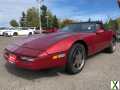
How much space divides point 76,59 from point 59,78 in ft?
2.14

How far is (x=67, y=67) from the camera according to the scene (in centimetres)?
444

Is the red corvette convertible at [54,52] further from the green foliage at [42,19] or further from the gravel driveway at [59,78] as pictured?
the green foliage at [42,19]

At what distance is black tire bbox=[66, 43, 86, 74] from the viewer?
4.43 meters

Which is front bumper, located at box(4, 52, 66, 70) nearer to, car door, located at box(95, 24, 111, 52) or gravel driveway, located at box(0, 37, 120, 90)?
gravel driveway, located at box(0, 37, 120, 90)

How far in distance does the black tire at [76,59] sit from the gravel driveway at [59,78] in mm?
131

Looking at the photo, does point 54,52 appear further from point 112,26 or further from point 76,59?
→ point 112,26

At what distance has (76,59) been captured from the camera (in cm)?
469

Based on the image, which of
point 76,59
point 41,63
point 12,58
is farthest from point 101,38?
point 12,58

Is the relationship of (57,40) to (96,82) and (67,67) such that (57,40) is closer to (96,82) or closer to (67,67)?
(67,67)

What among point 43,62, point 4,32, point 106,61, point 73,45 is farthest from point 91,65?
point 4,32

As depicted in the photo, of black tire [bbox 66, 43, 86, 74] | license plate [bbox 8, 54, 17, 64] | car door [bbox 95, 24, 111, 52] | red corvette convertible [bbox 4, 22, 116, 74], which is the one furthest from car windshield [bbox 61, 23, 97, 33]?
license plate [bbox 8, 54, 17, 64]

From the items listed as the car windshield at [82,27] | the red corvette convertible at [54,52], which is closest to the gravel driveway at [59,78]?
the red corvette convertible at [54,52]

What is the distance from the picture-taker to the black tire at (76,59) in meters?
4.43

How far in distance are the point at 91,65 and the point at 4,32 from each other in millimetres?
26088
